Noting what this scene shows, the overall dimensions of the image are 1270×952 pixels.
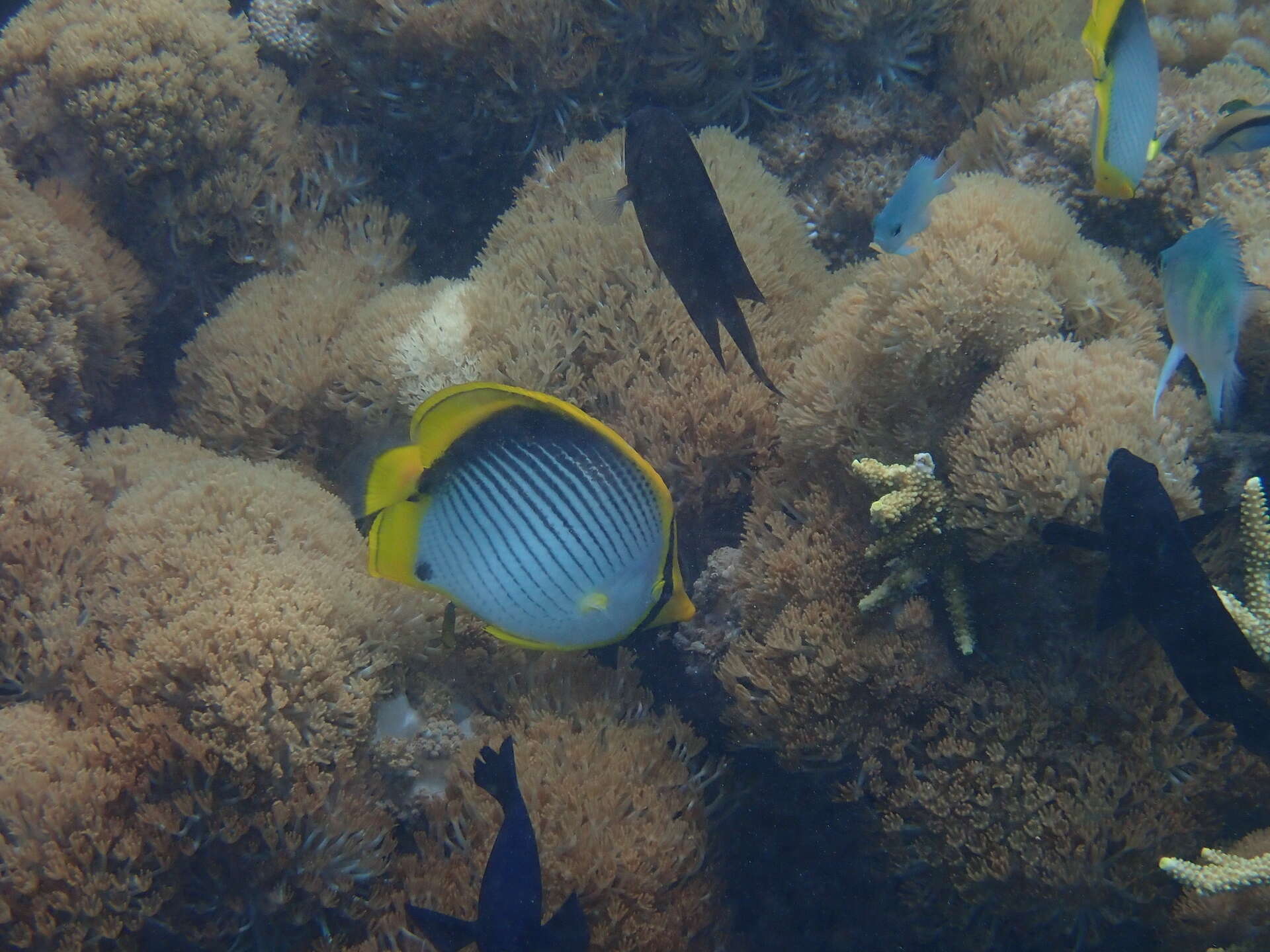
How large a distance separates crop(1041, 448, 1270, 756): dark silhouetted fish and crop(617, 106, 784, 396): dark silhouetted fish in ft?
3.47

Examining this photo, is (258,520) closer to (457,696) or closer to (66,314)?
(457,696)

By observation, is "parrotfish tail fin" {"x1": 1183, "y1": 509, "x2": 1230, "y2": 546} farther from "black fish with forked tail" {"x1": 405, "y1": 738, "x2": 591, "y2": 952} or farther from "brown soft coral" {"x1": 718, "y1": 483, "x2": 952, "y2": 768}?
"black fish with forked tail" {"x1": 405, "y1": 738, "x2": 591, "y2": 952}

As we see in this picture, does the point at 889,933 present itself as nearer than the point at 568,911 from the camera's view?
No

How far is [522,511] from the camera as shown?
1.75m

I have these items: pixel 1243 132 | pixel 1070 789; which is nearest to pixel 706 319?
pixel 1070 789

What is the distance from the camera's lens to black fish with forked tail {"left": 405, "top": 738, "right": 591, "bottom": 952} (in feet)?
6.38

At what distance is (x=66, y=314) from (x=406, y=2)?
2414 millimetres

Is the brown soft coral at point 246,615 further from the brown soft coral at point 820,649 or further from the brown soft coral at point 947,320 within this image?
the brown soft coral at point 947,320

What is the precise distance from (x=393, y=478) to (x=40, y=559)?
1.92 m

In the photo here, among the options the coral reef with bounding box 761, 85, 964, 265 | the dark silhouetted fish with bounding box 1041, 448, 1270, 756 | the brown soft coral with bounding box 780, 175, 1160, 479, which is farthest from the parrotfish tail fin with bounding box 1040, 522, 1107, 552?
the coral reef with bounding box 761, 85, 964, 265

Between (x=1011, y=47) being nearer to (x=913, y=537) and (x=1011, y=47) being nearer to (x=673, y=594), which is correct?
(x=913, y=537)

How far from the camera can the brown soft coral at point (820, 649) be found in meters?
2.50

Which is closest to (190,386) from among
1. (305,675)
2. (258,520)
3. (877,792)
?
(258,520)

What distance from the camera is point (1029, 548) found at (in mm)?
2295
